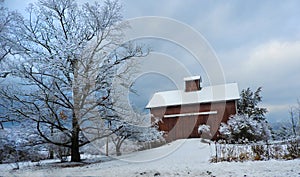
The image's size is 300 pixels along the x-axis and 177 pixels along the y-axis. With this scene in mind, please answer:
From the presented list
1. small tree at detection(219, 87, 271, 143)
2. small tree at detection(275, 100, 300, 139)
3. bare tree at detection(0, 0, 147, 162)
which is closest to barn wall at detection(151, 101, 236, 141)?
small tree at detection(219, 87, 271, 143)

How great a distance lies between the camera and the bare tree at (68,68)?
1064cm

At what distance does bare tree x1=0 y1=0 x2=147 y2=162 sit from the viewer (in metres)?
10.6

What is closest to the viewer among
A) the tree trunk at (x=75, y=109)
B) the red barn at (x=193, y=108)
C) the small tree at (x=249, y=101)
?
the tree trunk at (x=75, y=109)

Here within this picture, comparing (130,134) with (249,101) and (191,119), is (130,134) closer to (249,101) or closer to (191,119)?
(191,119)

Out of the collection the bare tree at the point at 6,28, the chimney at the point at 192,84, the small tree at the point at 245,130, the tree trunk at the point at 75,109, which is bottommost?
the small tree at the point at 245,130

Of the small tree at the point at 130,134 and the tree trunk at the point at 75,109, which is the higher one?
the tree trunk at the point at 75,109

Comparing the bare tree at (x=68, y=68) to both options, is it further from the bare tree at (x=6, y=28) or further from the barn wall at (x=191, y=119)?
the barn wall at (x=191, y=119)

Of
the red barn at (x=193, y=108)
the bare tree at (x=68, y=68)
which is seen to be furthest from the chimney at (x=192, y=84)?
the bare tree at (x=68, y=68)

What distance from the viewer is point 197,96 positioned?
21.9 metres

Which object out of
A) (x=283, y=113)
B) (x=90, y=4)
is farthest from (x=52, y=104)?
(x=283, y=113)

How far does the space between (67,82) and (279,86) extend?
1322 centimetres

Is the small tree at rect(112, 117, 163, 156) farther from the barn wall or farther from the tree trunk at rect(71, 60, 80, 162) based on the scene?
the barn wall

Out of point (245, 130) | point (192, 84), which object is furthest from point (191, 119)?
point (245, 130)

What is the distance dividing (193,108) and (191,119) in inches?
36.8
